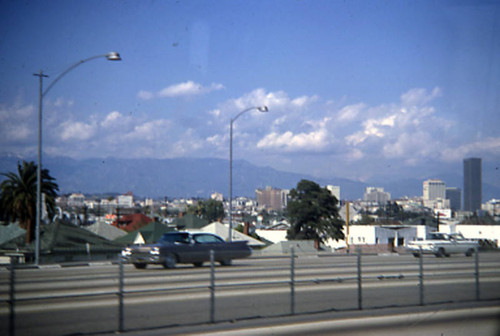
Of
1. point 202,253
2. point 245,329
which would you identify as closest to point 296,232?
point 202,253

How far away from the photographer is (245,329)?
28.1ft

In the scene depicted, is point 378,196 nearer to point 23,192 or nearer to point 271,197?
point 271,197

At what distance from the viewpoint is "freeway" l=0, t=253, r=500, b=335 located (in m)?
8.07

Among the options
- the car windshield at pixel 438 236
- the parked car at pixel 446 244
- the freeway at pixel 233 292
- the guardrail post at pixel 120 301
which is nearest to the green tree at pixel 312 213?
the car windshield at pixel 438 236

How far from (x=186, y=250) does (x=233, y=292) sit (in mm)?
11199

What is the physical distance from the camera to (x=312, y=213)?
6012 centimetres

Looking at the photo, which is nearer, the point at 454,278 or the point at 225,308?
the point at 225,308

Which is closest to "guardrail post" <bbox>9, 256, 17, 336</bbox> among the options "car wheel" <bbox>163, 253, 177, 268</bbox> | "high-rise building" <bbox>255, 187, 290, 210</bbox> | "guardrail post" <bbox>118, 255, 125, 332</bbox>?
"guardrail post" <bbox>118, 255, 125, 332</bbox>

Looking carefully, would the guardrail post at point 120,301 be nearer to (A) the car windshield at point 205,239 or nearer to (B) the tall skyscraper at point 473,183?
(B) the tall skyscraper at point 473,183

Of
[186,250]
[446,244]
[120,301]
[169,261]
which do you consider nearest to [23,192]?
[186,250]

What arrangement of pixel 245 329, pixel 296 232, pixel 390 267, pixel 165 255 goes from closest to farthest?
1. pixel 245 329
2. pixel 390 267
3. pixel 165 255
4. pixel 296 232

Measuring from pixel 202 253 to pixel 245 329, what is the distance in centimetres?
1258

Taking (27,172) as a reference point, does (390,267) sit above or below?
below

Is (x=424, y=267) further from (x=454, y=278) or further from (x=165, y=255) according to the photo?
A: (x=165, y=255)
